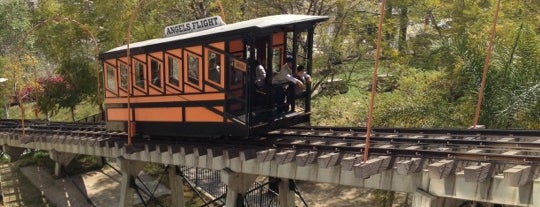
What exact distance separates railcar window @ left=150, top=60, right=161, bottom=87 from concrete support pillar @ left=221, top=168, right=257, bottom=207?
3.15 m

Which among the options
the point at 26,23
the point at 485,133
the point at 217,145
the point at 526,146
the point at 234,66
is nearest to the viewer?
the point at 526,146

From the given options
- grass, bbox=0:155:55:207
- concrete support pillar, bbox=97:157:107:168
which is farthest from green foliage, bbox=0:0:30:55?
concrete support pillar, bbox=97:157:107:168

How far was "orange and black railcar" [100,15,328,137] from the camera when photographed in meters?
9.85

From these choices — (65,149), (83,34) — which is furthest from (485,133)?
(83,34)

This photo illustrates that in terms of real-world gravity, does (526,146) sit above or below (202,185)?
above

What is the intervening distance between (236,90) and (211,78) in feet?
2.03

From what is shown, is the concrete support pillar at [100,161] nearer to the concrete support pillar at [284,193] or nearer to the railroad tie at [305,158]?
the concrete support pillar at [284,193]

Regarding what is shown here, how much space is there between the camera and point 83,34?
2333cm

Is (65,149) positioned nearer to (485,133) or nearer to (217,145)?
(217,145)

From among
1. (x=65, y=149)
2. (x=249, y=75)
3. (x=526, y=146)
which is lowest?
(x=65, y=149)

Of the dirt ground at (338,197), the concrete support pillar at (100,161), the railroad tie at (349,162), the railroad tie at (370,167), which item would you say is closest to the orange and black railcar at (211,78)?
the railroad tie at (349,162)

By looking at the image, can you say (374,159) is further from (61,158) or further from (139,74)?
(61,158)

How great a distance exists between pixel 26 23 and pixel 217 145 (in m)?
25.1

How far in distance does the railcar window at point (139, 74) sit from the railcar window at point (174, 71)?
1.22 m
